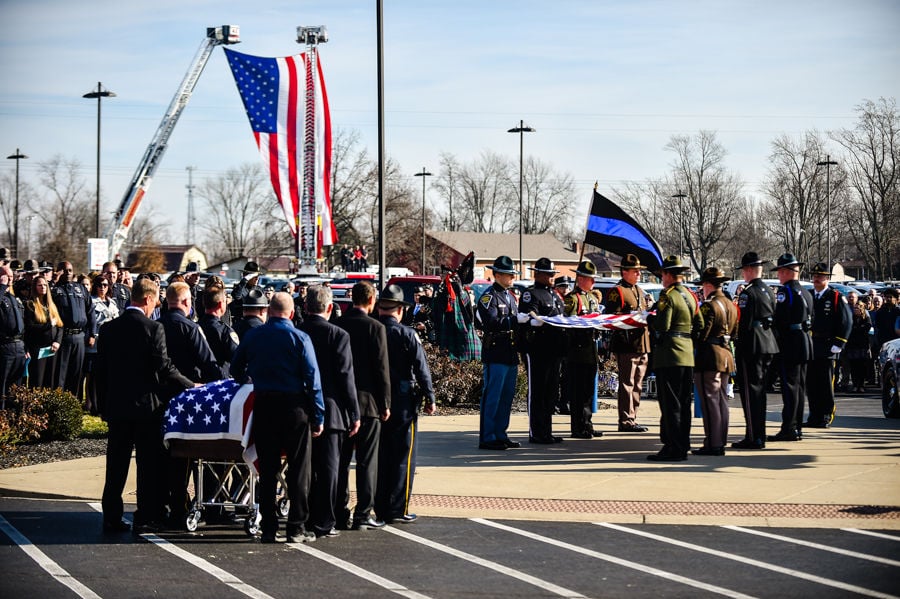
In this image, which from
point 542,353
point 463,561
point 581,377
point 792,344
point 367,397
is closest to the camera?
point 463,561

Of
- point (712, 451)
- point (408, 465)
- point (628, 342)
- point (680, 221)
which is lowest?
point (712, 451)

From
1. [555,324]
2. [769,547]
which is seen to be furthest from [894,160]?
[769,547]

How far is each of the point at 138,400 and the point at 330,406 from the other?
153cm

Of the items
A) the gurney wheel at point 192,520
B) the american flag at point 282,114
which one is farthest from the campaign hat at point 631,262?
the american flag at point 282,114

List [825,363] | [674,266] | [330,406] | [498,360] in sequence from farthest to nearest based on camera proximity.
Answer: [825,363] → [498,360] → [674,266] → [330,406]

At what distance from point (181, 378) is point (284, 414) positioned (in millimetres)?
1054

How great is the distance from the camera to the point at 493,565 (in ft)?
24.4

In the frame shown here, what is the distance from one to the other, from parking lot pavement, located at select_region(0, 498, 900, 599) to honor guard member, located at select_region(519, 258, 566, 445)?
376 cm

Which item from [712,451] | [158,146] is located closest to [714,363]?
[712,451]

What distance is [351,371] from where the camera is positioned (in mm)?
8305

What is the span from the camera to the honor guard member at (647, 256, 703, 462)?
A: 1136 centimetres

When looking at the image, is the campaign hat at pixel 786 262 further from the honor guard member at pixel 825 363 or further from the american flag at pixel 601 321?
the american flag at pixel 601 321

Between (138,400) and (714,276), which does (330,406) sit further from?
(714,276)

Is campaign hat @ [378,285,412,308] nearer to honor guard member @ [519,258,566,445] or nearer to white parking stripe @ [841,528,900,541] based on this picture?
honor guard member @ [519,258,566,445]
